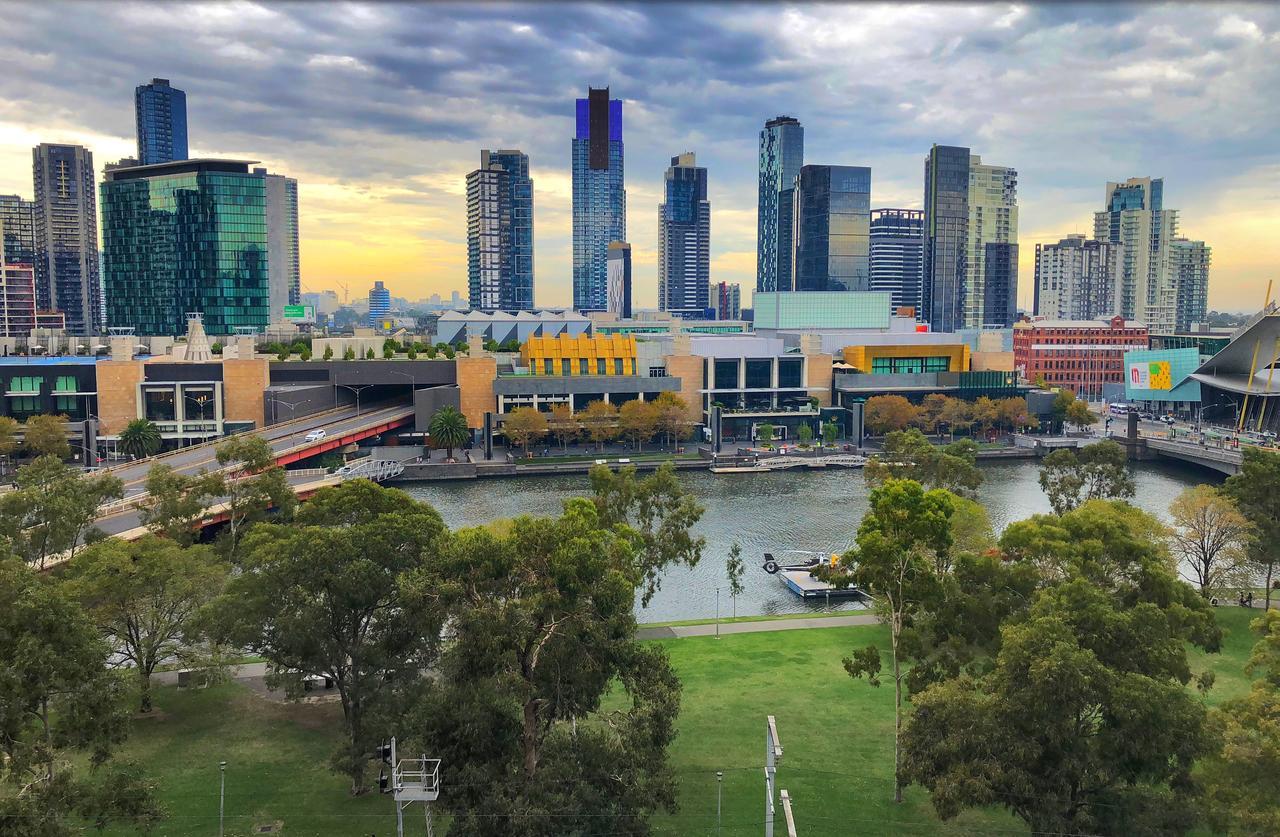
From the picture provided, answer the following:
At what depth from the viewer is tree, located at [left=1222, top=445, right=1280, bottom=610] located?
2566 cm

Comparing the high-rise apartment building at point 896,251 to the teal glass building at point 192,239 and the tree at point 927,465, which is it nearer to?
the teal glass building at point 192,239

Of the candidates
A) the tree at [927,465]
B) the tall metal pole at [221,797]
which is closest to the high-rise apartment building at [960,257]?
the tree at [927,465]

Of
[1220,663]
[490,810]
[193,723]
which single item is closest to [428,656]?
[490,810]

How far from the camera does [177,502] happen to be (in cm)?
2564

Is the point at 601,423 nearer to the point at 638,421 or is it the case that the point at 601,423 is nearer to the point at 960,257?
the point at 638,421

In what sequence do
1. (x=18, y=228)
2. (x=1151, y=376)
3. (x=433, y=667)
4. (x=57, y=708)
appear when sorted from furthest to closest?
1. (x=18, y=228)
2. (x=1151, y=376)
3. (x=433, y=667)
4. (x=57, y=708)

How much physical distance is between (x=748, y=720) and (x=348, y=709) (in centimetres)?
742

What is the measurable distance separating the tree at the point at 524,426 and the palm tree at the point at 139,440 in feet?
63.6

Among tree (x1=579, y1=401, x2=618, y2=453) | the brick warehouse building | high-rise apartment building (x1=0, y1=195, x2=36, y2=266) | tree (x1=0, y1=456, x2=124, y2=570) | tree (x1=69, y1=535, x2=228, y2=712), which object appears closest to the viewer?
tree (x1=69, y1=535, x2=228, y2=712)

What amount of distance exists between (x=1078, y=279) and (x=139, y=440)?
572 ft

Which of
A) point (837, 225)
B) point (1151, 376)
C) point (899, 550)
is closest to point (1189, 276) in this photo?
point (837, 225)

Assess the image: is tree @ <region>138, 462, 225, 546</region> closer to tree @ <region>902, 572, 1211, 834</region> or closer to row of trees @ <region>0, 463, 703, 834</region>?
row of trees @ <region>0, 463, 703, 834</region>

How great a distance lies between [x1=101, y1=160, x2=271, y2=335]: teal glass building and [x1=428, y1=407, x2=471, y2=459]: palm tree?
61491 millimetres

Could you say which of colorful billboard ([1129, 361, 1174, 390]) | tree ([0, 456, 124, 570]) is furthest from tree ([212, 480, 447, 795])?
colorful billboard ([1129, 361, 1174, 390])
